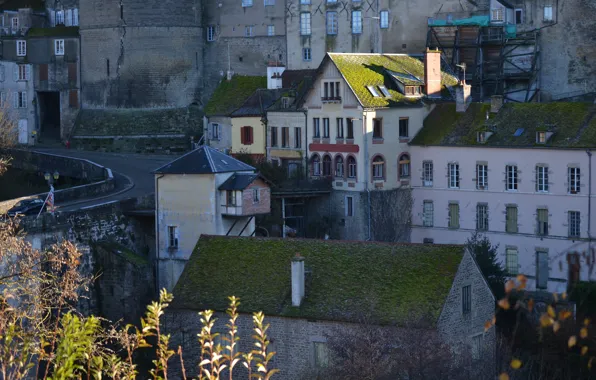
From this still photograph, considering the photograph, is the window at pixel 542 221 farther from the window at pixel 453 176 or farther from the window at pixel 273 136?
the window at pixel 273 136

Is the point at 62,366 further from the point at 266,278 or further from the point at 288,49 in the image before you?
the point at 288,49

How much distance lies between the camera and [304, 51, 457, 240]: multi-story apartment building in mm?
48688

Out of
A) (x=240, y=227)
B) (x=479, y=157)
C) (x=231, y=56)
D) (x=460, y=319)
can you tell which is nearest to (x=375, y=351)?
(x=460, y=319)

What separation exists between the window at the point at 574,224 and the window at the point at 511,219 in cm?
220

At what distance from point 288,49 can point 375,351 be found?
3614 cm

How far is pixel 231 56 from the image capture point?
6719 centimetres

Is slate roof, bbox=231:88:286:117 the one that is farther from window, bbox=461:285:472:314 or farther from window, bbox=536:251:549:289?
window, bbox=461:285:472:314

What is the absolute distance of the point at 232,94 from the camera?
57281 millimetres

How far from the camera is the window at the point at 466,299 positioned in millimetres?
32594

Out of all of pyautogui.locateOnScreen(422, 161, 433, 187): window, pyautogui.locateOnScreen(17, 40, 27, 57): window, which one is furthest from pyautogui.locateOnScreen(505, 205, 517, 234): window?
pyautogui.locateOnScreen(17, 40, 27, 57): window

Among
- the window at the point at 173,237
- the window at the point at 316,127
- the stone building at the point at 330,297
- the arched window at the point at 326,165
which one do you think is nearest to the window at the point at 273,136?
the window at the point at 316,127

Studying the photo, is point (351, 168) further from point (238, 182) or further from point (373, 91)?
point (238, 182)

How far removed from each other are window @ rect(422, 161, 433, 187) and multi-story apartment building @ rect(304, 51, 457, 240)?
638 millimetres

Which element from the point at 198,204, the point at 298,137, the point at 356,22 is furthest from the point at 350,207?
the point at 356,22
